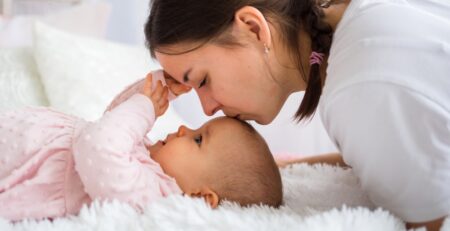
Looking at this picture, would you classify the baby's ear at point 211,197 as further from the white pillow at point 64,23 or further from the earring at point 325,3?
the white pillow at point 64,23

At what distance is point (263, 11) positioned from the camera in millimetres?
977

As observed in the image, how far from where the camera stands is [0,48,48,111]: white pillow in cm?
145

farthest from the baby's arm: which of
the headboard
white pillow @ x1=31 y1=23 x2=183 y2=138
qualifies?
the headboard

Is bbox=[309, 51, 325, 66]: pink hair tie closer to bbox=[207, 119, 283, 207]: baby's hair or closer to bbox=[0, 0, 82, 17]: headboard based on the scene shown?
bbox=[207, 119, 283, 207]: baby's hair

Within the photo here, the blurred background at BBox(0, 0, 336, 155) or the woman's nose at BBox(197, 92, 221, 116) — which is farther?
the blurred background at BBox(0, 0, 336, 155)

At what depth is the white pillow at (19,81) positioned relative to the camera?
1449mm

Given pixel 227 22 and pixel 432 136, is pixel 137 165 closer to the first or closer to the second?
pixel 227 22

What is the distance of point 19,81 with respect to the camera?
4.95 ft

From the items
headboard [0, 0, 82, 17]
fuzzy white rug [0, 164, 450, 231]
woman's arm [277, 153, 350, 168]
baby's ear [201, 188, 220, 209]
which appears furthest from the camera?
headboard [0, 0, 82, 17]

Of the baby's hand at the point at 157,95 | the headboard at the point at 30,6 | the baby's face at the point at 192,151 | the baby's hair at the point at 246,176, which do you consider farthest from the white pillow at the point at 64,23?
the baby's hair at the point at 246,176

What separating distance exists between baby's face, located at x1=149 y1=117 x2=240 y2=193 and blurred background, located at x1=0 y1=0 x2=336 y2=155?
89 centimetres

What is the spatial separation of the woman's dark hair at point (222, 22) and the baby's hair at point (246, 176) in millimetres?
191

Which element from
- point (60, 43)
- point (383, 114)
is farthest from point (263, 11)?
point (60, 43)

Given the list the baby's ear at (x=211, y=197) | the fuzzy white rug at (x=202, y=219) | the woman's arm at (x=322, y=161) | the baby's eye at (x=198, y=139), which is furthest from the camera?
the woman's arm at (x=322, y=161)
